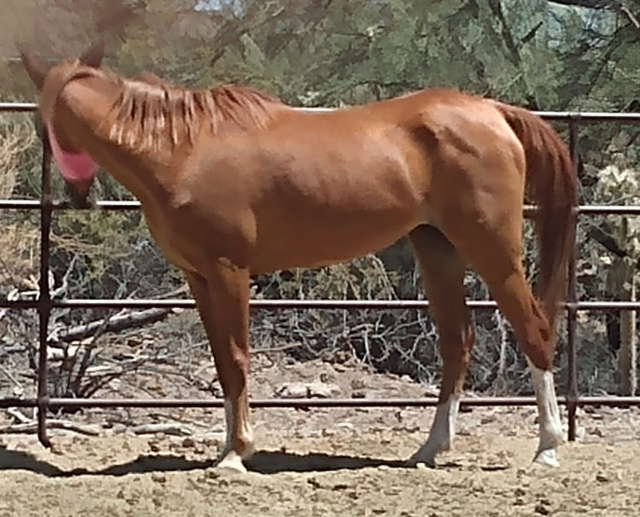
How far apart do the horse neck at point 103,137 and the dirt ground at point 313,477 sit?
1019 millimetres

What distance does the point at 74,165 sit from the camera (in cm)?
424

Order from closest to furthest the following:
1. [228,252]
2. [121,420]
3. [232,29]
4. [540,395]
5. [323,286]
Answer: [228,252]
[540,395]
[121,420]
[323,286]
[232,29]

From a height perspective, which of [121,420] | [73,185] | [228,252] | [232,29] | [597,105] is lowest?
[121,420]

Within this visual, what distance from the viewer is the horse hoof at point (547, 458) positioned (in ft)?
14.1

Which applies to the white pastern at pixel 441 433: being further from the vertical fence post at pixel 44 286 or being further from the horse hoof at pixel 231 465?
the vertical fence post at pixel 44 286

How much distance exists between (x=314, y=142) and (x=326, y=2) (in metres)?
4.47

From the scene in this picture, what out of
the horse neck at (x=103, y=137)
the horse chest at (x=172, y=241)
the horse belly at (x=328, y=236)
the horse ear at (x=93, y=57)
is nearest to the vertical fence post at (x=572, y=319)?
the horse belly at (x=328, y=236)

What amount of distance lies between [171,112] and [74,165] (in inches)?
16.2

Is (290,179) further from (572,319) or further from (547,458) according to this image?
(572,319)

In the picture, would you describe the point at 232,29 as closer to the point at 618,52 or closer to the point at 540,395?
the point at 618,52

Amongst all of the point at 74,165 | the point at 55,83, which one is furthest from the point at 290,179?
the point at 55,83

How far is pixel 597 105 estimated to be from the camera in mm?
8008

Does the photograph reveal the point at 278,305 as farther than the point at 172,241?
Yes

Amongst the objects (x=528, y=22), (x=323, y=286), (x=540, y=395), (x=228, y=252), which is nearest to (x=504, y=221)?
(x=540, y=395)
